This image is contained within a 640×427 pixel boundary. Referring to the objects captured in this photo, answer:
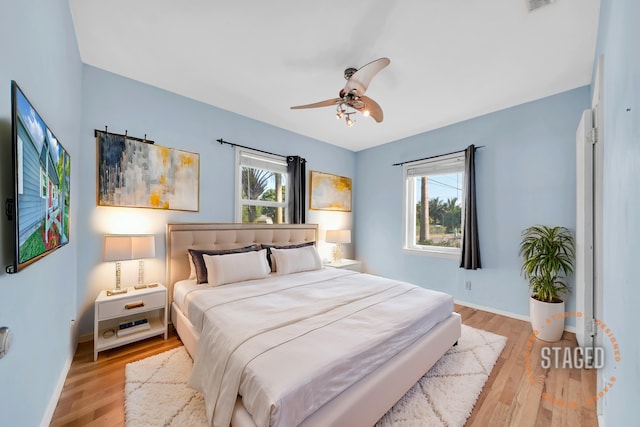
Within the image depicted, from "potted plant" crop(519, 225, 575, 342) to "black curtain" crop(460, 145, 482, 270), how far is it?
1.87 ft

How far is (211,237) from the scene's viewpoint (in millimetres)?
3061

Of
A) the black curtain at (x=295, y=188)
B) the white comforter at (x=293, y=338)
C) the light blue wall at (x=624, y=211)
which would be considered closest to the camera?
the light blue wall at (x=624, y=211)

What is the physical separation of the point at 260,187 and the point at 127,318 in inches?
87.0

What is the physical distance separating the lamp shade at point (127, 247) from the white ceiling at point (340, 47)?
1688 mm

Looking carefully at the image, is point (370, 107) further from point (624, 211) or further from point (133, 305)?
point (133, 305)

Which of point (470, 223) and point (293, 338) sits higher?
point (470, 223)

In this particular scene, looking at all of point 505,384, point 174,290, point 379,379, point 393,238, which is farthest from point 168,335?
point 393,238

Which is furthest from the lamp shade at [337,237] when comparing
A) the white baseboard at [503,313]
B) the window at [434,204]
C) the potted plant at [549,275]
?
the potted plant at [549,275]

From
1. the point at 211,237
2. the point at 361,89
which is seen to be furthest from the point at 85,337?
the point at 361,89

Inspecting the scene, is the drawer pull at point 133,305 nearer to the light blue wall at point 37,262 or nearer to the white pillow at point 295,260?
the light blue wall at point 37,262

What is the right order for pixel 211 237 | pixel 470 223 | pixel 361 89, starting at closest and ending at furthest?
pixel 361 89, pixel 211 237, pixel 470 223

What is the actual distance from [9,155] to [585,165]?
3.57 metres

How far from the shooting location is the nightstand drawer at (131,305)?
7.19 feet

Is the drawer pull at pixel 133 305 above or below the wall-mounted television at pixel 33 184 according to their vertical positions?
below
